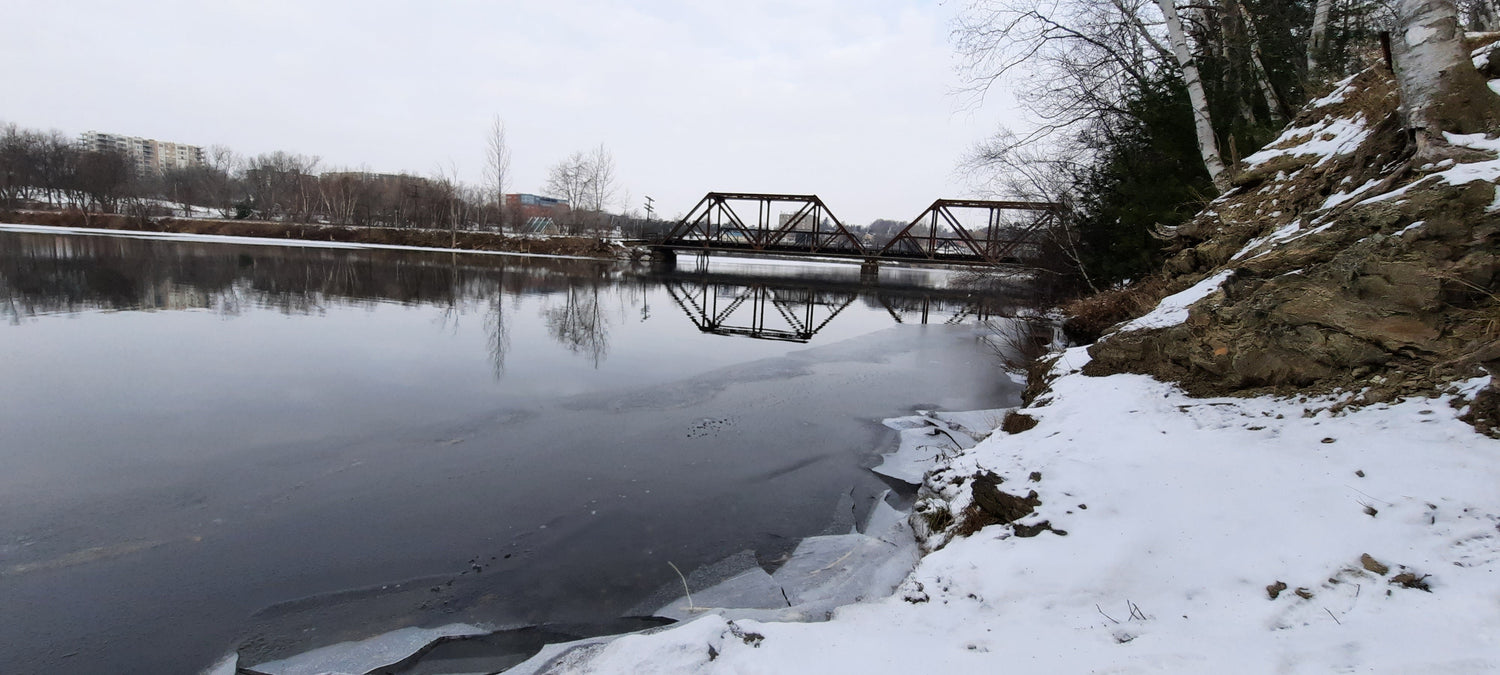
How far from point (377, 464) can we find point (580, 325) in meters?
9.64

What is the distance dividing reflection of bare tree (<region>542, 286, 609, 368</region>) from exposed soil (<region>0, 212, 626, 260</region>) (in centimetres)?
3112

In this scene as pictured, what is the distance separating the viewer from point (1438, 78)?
529cm

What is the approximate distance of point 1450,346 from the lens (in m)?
4.16

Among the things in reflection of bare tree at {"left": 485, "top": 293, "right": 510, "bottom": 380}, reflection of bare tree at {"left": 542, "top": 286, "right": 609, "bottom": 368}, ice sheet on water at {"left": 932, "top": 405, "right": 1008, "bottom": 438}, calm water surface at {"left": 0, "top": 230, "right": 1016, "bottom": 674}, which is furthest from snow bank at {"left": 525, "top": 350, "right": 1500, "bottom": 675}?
reflection of bare tree at {"left": 542, "top": 286, "right": 609, "bottom": 368}

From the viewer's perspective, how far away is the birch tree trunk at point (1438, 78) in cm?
518

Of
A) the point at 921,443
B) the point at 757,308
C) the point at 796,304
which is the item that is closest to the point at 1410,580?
the point at 921,443

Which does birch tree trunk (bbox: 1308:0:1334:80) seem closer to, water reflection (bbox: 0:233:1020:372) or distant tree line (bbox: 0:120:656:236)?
water reflection (bbox: 0:233:1020:372)

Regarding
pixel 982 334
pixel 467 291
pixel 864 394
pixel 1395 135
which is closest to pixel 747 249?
pixel 467 291

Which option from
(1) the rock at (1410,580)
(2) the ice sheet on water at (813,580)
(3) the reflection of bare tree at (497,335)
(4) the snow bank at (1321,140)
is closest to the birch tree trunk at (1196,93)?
(4) the snow bank at (1321,140)

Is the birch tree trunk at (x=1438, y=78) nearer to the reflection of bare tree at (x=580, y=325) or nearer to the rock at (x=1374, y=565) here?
the rock at (x=1374, y=565)

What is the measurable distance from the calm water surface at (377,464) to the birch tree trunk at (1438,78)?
5.65 meters

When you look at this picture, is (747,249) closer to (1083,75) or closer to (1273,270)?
(1083,75)

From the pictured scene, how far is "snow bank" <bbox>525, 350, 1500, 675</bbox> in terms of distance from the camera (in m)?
2.61

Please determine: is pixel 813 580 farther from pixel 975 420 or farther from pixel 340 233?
pixel 340 233
